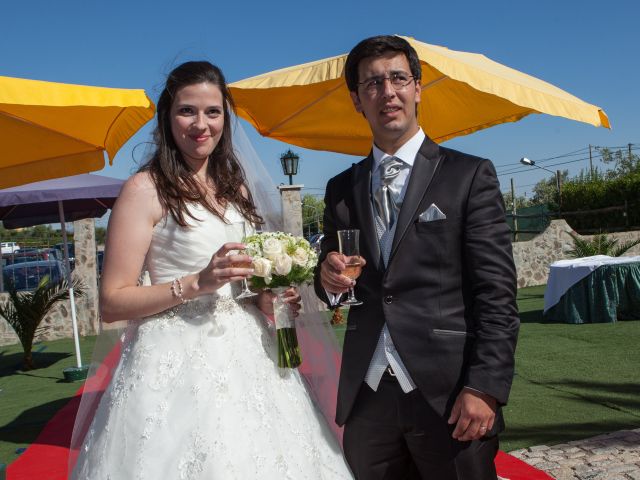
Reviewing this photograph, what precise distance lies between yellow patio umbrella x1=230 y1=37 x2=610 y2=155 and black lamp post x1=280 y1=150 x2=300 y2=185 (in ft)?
21.0

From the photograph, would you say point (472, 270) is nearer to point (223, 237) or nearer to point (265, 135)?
point (223, 237)

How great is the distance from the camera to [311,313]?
10.6 ft

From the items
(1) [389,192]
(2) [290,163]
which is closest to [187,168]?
(1) [389,192]

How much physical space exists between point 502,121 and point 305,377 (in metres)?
3.78

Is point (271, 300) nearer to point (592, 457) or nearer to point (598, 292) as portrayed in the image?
point (592, 457)

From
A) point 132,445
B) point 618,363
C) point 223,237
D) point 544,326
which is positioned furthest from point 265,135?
point 544,326

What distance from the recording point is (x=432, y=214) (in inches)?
84.7

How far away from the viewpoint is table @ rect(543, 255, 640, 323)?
9812 millimetres

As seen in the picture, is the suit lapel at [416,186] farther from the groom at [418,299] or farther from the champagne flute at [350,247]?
the champagne flute at [350,247]

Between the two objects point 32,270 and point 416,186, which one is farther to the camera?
point 32,270

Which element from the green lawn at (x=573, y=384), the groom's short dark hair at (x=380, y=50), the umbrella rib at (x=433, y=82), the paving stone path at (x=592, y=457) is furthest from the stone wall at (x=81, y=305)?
the groom's short dark hair at (x=380, y=50)

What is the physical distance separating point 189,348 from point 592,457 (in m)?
3.35

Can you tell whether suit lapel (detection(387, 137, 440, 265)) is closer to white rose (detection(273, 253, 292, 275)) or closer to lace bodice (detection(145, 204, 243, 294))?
white rose (detection(273, 253, 292, 275))

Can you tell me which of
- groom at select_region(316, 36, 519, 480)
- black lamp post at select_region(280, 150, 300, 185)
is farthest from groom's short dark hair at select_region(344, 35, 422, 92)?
black lamp post at select_region(280, 150, 300, 185)
